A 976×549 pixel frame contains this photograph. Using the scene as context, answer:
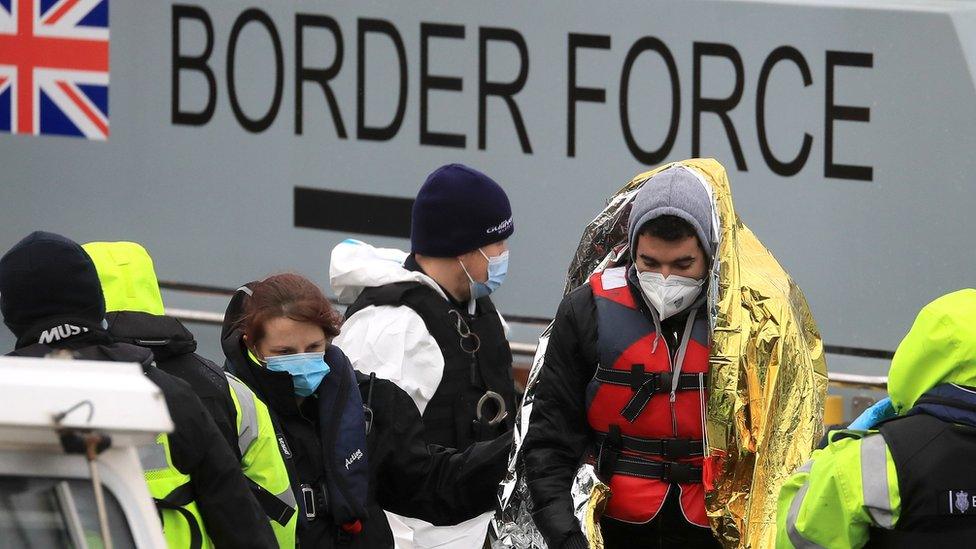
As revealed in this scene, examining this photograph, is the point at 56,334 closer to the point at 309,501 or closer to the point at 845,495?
the point at 309,501

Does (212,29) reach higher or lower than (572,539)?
higher

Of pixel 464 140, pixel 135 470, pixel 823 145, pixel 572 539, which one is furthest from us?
pixel 464 140

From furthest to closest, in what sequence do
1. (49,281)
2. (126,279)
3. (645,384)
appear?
(645,384) < (126,279) < (49,281)

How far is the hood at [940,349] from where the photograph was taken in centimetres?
324

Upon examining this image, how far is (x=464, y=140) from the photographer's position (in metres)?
5.95

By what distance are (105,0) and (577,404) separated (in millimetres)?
3454

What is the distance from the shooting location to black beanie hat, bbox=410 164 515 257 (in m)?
4.77

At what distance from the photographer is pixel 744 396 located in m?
3.90

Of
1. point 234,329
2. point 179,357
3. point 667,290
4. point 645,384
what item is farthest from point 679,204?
point 179,357

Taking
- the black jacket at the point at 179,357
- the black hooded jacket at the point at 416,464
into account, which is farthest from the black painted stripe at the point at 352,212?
the black jacket at the point at 179,357

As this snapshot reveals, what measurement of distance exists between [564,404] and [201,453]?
1.09 m

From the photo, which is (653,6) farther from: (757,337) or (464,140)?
(757,337)

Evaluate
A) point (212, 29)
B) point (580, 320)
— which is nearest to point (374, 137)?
point (212, 29)

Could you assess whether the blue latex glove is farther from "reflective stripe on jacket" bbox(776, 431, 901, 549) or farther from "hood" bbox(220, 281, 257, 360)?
"hood" bbox(220, 281, 257, 360)
